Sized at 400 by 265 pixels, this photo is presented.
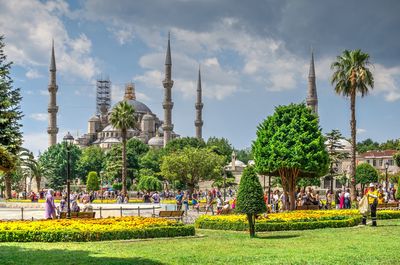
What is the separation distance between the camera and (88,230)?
14492mm

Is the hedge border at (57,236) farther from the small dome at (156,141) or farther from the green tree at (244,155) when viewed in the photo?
the green tree at (244,155)

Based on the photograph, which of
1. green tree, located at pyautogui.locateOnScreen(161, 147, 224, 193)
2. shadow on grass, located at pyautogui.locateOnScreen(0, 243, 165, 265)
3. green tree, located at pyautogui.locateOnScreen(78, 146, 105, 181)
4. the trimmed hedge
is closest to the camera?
shadow on grass, located at pyautogui.locateOnScreen(0, 243, 165, 265)

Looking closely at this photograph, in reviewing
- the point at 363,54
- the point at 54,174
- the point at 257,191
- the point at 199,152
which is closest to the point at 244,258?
the point at 257,191

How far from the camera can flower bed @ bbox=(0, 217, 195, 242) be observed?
14.2m

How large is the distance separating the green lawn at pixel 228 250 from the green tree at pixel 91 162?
223 ft

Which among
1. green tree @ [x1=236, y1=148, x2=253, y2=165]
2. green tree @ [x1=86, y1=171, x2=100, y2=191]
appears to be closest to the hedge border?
green tree @ [x1=86, y1=171, x2=100, y2=191]

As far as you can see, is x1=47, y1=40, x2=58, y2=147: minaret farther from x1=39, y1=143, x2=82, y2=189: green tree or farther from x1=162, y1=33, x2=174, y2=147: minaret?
x1=162, y1=33, x2=174, y2=147: minaret

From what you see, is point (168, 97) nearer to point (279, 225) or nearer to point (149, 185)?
point (149, 185)

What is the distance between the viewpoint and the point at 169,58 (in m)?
88.2

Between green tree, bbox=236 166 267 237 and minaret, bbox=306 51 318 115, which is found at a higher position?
minaret, bbox=306 51 318 115

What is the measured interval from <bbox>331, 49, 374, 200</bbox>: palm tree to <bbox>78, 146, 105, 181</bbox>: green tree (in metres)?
54.7

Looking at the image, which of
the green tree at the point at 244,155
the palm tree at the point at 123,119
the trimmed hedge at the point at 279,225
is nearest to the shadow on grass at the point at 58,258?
the trimmed hedge at the point at 279,225

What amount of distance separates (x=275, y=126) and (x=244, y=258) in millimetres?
16104

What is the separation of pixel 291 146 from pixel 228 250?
14073 mm
